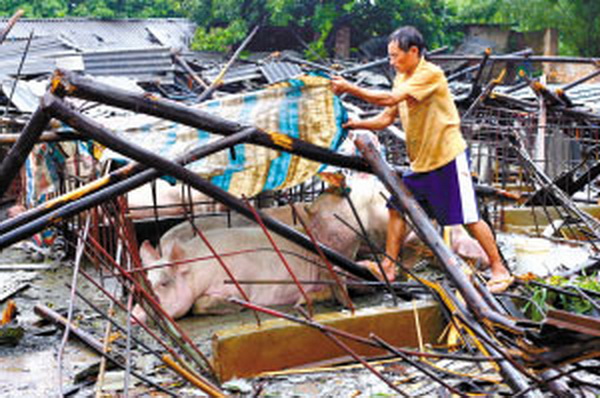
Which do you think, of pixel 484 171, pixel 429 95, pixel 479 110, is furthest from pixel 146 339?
pixel 479 110

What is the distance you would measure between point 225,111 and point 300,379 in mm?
2001

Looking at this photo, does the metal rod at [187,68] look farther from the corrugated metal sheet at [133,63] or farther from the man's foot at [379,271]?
the man's foot at [379,271]

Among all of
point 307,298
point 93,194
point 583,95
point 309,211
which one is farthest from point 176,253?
point 583,95

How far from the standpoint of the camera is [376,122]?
530 centimetres

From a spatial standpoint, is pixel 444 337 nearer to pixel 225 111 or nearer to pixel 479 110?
pixel 225 111

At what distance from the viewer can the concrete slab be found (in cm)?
459

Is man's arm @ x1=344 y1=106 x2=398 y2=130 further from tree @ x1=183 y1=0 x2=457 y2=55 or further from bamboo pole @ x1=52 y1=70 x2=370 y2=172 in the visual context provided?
tree @ x1=183 y1=0 x2=457 y2=55

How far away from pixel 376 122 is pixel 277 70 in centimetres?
1374

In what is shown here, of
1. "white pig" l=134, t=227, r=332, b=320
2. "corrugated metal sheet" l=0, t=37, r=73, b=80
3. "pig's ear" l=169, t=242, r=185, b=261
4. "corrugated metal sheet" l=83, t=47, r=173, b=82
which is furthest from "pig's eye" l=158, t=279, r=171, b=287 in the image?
"corrugated metal sheet" l=83, t=47, r=173, b=82

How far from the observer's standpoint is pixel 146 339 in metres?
5.51

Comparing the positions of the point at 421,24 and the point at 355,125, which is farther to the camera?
the point at 421,24

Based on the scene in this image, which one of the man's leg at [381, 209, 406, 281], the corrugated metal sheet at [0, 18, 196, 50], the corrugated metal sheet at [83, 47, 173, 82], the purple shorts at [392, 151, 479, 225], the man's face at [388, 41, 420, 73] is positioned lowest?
the man's leg at [381, 209, 406, 281]

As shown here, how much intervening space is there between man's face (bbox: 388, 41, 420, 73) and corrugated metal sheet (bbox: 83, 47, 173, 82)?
520 inches

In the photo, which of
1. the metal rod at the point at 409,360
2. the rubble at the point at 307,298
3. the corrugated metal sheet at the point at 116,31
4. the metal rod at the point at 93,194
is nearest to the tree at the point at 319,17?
the corrugated metal sheet at the point at 116,31
